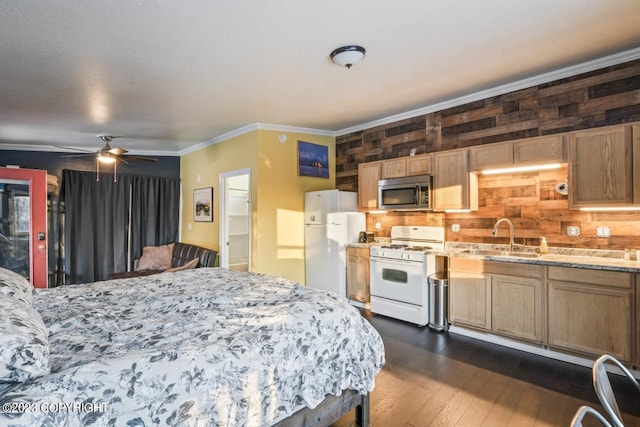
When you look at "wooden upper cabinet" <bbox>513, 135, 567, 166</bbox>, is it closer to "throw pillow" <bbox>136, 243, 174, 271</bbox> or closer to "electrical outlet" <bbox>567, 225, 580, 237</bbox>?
"electrical outlet" <bbox>567, 225, 580, 237</bbox>

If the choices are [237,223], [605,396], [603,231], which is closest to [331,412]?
[605,396]

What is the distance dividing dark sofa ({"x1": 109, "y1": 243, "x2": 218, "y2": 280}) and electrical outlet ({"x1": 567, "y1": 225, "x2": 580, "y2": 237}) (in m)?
4.48

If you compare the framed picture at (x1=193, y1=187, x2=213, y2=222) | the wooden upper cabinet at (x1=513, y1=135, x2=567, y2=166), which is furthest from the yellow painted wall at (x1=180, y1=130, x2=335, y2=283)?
the wooden upper cabinet at (x1=513, y1=135, x2=567, y2=166)

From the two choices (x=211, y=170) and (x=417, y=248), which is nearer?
(x=417, y=248)

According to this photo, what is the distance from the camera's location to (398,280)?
405 cm

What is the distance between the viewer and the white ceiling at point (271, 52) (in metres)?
2.17

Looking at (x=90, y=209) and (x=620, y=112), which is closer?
(x=620, y=112)

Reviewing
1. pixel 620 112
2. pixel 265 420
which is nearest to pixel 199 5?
pixel 265 420

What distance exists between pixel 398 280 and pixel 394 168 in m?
1.50

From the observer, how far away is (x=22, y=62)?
108 inches

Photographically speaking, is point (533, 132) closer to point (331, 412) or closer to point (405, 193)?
point (405, 193)

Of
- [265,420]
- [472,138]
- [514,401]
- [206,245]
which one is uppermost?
[472,138]

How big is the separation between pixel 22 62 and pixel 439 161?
4206 mm

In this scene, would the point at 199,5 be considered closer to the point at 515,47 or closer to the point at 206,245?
the point at 515,47
